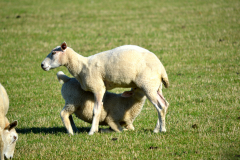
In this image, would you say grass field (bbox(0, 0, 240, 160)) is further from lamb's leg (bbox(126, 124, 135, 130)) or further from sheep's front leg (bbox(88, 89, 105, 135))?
sheep's front leg (bbox(88, 89, 105, 135))

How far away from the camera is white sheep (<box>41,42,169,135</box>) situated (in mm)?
6754

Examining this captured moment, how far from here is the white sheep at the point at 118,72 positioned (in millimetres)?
6754

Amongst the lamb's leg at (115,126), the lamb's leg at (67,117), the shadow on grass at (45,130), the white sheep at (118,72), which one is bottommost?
the shadow on grass at (45,130)

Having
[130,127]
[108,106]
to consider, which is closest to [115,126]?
[130,127]

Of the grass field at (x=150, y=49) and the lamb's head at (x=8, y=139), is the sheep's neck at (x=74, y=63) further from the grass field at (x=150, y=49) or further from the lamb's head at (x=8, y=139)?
the lamb's head at (x=8, y=139)

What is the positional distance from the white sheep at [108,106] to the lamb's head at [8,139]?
171 centimetres

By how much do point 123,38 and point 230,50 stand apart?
5.79 meters

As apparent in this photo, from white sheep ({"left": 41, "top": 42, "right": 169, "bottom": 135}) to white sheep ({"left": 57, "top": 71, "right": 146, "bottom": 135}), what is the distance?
26cm

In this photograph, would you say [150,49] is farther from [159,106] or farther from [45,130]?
[159,106]

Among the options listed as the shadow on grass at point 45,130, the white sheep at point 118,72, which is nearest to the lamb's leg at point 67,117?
the shadow on grass at point 45,130

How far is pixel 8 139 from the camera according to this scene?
18.4ft

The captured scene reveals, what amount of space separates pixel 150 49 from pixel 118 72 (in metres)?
9.12

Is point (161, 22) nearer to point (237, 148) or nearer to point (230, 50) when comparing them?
point (230, 50)

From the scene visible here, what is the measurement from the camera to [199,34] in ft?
57.8
